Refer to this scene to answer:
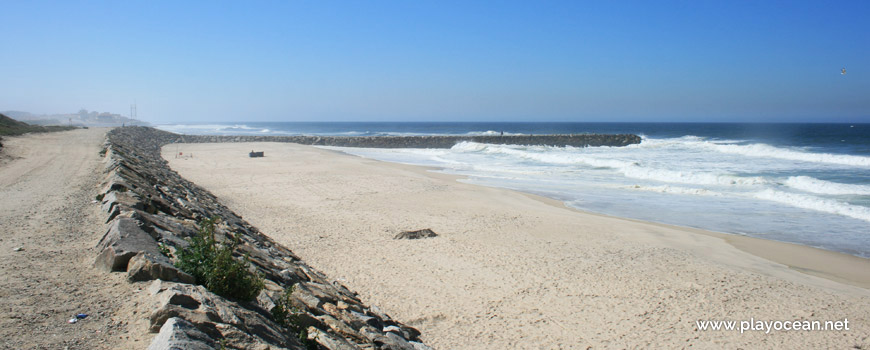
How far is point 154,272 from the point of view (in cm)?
393

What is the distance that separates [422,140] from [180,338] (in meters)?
52.0

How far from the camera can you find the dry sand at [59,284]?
122 inches

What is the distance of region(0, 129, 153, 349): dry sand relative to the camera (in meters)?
3.09

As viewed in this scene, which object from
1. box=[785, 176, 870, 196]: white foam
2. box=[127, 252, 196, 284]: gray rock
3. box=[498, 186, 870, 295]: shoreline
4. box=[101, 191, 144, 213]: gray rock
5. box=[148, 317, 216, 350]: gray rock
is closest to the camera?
box=[148, 317, 216, 350]: gray rock

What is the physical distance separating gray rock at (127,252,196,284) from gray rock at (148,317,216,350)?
1.00 meters

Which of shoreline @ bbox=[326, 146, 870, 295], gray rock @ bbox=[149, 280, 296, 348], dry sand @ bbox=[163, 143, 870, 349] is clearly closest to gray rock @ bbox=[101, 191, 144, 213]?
dry sand @ bbox=[163, 143, 870, 349]

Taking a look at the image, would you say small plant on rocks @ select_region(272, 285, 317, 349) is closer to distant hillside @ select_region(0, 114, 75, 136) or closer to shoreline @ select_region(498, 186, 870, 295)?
shoreline @ select_region(498, 186, 870, 295)

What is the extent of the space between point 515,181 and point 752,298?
46.1 ft

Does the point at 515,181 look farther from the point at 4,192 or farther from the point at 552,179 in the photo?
the point at 4,192

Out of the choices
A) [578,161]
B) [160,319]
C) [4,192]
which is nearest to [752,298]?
[160,319]

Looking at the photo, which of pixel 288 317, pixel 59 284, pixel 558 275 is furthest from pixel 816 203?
pixel 59 284

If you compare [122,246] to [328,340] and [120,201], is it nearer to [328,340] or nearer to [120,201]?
[328,340]

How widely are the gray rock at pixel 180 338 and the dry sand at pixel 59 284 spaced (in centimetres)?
30

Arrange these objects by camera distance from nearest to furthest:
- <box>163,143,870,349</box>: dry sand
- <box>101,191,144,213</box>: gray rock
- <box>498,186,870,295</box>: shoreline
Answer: <box>163,143,870,349</box>: dry sand < <box>101,191,144,213</box>: gray rock < <box>498,186,870,295</box>: shoreline
